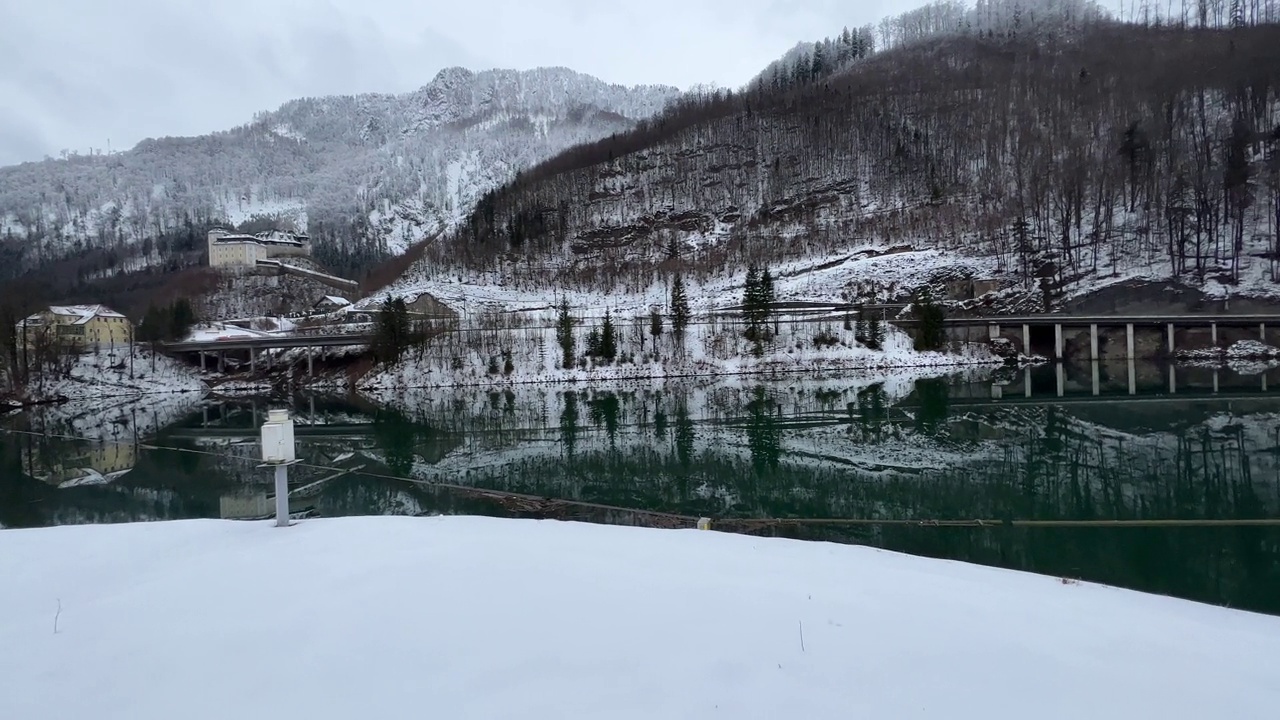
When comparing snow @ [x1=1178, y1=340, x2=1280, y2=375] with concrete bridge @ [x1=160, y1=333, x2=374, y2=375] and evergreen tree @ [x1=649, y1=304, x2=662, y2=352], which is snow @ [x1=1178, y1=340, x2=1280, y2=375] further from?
concrete bridge @ [x1=160, y1=333, x2=374, y2=375]

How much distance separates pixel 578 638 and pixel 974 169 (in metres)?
93.5

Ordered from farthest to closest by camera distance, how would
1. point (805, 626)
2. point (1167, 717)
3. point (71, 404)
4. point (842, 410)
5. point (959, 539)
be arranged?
1. point (71, 404)
2. point (842, 410)
3. point (959, 539)
4. point (805, 626)
5. point (1167, 717)

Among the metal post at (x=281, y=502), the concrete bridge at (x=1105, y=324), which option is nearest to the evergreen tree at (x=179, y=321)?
the metal post at (x=281, y=502)

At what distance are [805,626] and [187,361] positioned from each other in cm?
7074

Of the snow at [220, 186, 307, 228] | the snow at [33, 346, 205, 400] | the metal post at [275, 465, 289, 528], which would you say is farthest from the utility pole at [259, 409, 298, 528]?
the snow at [220, 186, 307, 228]

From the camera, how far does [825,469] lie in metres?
15.5

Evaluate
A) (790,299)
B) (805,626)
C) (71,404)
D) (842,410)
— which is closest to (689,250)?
(790,299)

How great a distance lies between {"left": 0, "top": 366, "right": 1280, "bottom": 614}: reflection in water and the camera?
9031 millimetres

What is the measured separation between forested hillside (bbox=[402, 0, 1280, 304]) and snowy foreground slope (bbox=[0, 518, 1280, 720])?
59.1 metres

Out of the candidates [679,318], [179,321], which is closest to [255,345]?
[179,321]

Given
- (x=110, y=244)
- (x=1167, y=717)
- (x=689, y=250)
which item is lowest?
(x=1167, y=717)

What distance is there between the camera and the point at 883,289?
192ft

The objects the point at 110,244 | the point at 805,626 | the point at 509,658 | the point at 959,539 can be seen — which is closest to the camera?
the point at 509,658

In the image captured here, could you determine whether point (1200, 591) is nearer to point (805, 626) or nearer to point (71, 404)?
point (805, 626)
